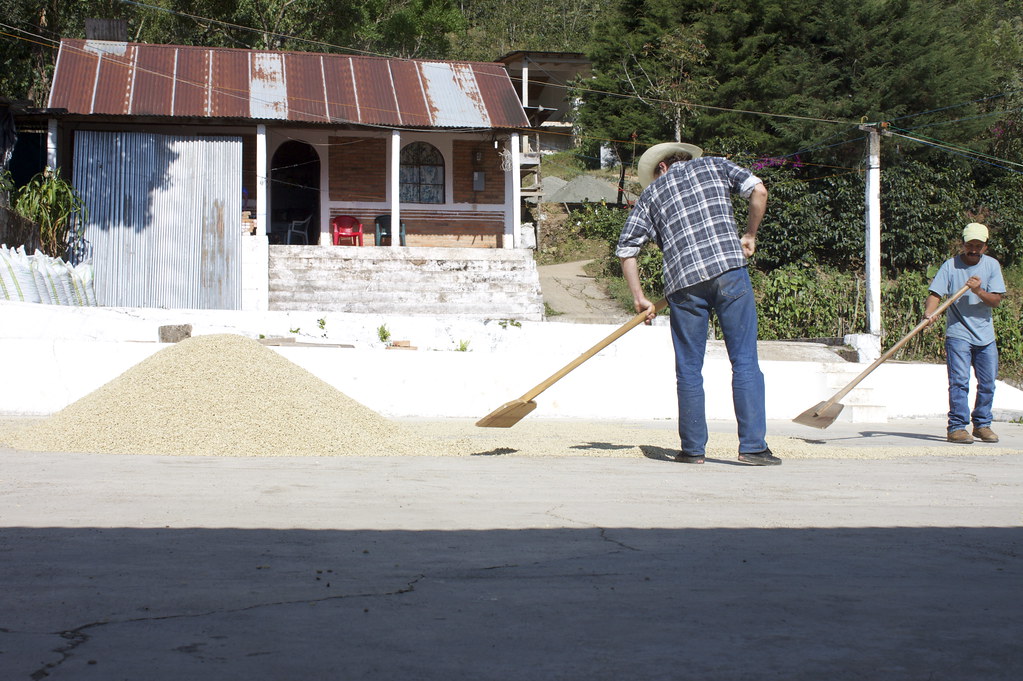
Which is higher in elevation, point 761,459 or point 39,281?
point 39,281

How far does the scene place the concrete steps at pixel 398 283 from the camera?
17500mm

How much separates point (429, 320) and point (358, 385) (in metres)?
3.41

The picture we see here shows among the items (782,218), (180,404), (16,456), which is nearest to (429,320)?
(180,404)

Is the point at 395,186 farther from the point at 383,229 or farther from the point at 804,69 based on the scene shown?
the point at 804,69

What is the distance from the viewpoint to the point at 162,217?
712 inches

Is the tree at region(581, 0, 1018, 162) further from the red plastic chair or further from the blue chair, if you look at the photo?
the red plastic chair

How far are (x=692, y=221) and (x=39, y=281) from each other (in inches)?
397

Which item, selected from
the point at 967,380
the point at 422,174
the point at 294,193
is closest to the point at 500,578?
the point at 967,380

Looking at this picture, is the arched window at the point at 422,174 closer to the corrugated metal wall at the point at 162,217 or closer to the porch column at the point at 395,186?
the porch column at the point at 395,186

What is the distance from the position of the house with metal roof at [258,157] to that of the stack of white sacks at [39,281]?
7.98ft

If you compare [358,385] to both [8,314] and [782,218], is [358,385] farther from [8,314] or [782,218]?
[782,218]

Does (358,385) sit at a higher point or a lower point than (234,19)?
lower

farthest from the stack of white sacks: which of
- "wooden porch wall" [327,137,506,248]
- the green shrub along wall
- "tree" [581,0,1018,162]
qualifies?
"tree" [581,0,1018,162]

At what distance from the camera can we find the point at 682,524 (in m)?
3.49
